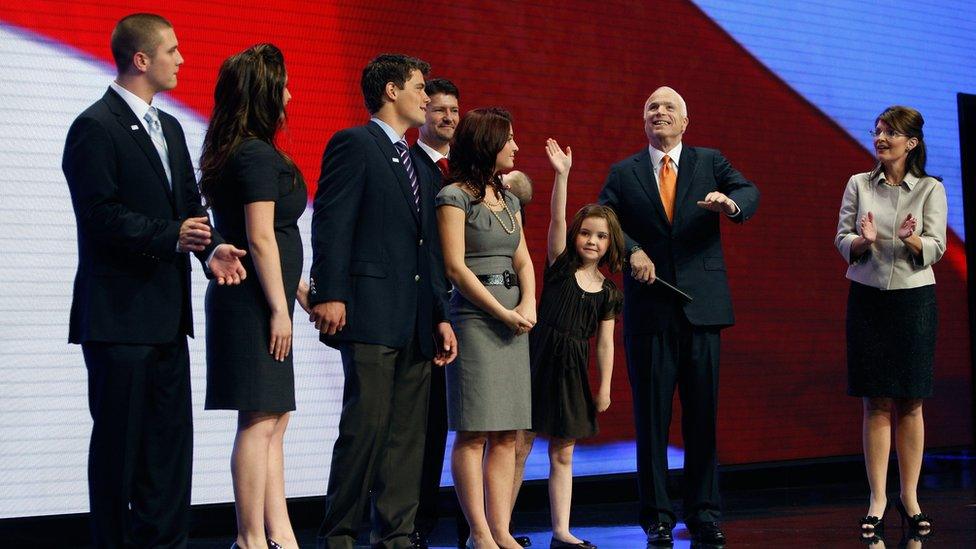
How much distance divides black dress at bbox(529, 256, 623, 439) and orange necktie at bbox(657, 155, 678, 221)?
0.47 meters

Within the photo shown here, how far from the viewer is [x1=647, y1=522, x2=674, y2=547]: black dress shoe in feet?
13.1

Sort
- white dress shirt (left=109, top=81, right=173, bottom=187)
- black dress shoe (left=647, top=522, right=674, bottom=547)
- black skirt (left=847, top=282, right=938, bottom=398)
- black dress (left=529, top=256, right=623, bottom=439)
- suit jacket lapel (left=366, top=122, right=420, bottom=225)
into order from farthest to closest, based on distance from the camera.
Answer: black skirt (left=847, top=282, right=938, bottom=398)
black dress shoe (left=647, top=522, right=674, bottom=547)
black dress (left=529, top=256, right=623, bottom=439)
suit jacket lapel (left=366, top=122, right=420, bottom=225)
white dress shirt (left=109, top=81, right=173, bottom=187)

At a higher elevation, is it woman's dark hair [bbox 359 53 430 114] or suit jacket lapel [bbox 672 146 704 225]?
woman's dark hair [bbox 359 53 430 114]

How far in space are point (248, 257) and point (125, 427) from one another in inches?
21.9

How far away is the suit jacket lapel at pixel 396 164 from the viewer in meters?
3.29

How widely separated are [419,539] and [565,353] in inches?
32.1

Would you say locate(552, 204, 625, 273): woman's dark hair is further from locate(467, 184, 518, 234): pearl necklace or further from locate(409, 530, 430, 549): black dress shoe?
locate(409, 530, 430, 549): black dress shoe

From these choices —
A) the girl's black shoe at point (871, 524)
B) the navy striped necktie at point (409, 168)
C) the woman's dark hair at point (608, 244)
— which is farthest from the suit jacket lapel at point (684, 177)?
the girl's black shoe at point (871, 524)

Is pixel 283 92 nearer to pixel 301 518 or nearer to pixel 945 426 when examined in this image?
pixel 301 518

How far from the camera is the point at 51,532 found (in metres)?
4.05

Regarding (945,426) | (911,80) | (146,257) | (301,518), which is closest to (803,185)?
(911,80)

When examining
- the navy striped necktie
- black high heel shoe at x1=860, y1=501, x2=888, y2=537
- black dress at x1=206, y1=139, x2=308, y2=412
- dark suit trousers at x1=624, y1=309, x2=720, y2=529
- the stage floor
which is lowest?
the stage floor

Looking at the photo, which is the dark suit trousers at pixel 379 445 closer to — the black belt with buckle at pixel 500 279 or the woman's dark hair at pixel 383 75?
the black belt with buckle at pixel 500 279

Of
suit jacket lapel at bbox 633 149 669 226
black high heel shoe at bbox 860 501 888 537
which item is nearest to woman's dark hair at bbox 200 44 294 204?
suit jacket lapel at bbox 633 149 669 226
